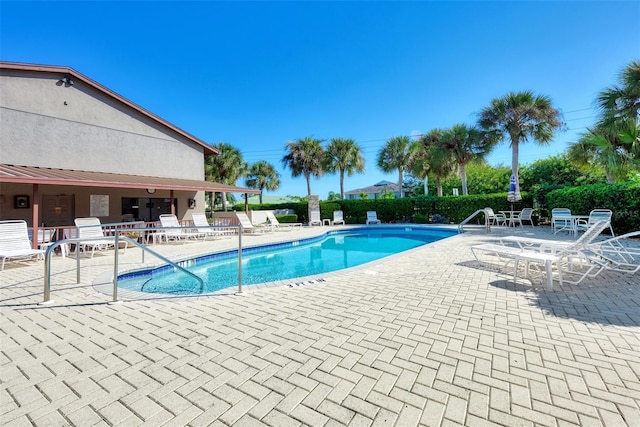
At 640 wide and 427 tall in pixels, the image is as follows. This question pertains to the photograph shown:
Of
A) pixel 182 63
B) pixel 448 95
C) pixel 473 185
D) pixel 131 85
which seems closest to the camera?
pixel 182 63

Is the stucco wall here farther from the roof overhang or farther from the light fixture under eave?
the roof overhang

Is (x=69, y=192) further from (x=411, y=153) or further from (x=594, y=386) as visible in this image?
(x=411, y=153)

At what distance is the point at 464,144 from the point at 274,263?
54.7 feet

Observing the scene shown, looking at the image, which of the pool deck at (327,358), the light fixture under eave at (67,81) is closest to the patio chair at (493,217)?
the pool deck at (327,358)

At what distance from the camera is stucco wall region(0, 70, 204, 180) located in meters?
11.4

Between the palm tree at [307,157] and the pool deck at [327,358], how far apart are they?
22607 millimetres

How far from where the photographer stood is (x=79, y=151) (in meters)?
13.1

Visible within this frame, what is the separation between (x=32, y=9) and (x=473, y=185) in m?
43.0

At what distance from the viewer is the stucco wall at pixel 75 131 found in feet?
37.5

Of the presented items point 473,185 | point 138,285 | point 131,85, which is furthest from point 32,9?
point 473,185

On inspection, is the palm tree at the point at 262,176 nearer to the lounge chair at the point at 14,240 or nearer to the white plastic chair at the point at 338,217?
the white plastic chair at the point at 338,217

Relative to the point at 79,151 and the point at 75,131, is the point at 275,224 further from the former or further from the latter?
the point at 75,131

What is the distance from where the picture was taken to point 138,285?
6.40 metres

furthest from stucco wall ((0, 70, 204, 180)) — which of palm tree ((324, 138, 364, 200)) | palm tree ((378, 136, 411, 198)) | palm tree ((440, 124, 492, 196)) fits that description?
palm tree ((440, 124, 492, 196))
